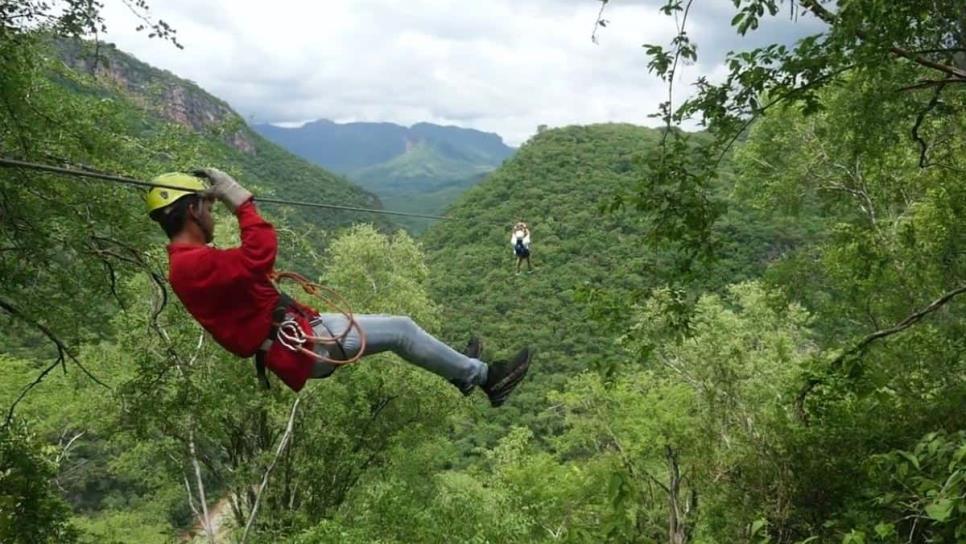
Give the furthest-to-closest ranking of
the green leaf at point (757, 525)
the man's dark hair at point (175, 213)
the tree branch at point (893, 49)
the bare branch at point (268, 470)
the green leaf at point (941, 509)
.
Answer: the bare branch at point (268, 470), the tree branch at point (893, 49), the man's dark hair at point (175, 213), the green leaf at point (757, 525), the green leaf at point (941, 509)

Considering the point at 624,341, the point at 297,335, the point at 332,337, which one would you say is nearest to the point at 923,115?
the point at 624,341

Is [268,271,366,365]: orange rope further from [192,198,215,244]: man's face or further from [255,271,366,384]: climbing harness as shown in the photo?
[192,198,215,244]: man's face

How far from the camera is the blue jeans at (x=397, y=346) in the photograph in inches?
138

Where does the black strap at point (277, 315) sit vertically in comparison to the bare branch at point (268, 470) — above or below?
above

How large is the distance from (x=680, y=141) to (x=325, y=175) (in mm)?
111813

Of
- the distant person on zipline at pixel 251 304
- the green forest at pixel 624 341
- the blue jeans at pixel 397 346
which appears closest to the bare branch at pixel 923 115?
the green forest at pixel 624 341

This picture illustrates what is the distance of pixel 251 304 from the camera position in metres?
3.27

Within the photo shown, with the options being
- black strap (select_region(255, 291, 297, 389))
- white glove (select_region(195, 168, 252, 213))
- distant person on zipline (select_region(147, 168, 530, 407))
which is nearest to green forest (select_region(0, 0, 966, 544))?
distant person on zipline (select_region(147, 168, 530, 407))

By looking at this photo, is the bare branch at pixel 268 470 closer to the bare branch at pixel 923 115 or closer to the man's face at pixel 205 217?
the man's face at pixel 205 217

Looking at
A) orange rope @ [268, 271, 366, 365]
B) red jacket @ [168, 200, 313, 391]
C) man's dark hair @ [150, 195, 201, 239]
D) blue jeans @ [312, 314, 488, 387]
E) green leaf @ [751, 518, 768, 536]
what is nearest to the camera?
green leaf @ [751, 518, 768, 536]

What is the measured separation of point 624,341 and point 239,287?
Answer: 6.75 feet

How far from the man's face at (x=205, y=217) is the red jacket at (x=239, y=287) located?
0.11 m

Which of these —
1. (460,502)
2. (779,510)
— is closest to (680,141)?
(779,510)

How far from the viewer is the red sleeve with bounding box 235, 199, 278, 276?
308cm
